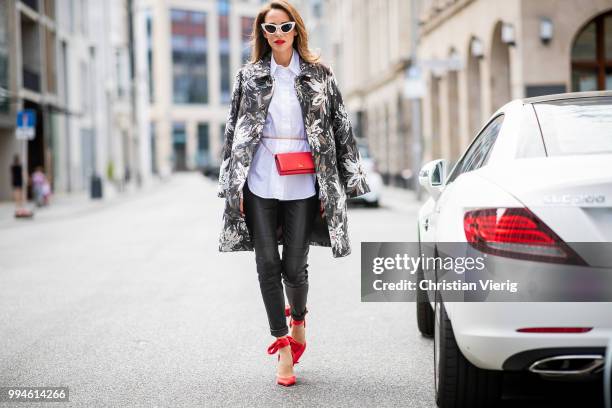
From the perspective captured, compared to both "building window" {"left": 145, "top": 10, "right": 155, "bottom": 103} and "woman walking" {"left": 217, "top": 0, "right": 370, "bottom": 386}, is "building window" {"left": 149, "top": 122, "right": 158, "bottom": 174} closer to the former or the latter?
"building window" {"left": 145, "top": 10, "right": 155, "bottom": 103}

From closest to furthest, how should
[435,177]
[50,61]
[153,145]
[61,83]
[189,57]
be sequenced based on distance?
[435,177] < [50,61] < [61,83] < [153,145] < [189,57]

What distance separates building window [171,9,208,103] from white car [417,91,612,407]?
100 meters

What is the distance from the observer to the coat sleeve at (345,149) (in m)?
4.67

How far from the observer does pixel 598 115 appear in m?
3.93

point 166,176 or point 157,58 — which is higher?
point 157,58

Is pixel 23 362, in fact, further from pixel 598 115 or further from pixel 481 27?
pixel 481 27

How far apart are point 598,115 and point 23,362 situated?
364 cm

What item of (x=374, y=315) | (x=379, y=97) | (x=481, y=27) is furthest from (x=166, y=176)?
(x=374, y=315)

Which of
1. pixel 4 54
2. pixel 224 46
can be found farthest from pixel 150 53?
pixel 4 54

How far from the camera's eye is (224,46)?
10456cm

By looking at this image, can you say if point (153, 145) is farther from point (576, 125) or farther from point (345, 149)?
point (576, 125)

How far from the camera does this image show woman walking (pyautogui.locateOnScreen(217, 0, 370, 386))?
4484 millimetres

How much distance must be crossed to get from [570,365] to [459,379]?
607 millimetres

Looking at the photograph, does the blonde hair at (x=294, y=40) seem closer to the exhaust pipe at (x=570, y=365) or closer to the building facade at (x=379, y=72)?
the exhaust pipe at (x=570, y=365)
